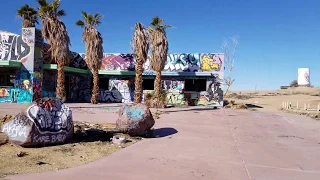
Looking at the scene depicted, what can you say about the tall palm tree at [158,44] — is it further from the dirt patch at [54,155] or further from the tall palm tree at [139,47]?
the dirt patch at [54,155]

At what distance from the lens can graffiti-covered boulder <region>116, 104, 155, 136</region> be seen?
9438 mm

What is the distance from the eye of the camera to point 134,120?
9445 millimetres

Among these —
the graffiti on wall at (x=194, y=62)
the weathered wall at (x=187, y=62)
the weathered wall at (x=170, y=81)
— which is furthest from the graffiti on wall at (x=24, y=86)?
the graffiti on wall at (x=194, y=62)

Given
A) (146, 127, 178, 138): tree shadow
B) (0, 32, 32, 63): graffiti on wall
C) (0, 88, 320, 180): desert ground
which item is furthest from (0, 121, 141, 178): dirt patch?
(0, 32, 32, 63): graffiti on wall

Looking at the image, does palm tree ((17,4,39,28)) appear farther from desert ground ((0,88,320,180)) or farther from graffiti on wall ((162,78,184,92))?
desert ground ((0,88,320,180))

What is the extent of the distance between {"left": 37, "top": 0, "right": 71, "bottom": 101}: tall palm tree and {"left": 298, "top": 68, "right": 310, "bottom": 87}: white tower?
2123 inches

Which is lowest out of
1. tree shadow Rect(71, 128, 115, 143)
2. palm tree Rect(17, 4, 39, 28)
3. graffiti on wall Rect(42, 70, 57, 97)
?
tree shadow Rect(71, 128, 115, 143)

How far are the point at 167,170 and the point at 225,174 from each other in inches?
45.3

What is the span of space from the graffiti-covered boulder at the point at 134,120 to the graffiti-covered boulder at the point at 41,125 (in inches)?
69.4

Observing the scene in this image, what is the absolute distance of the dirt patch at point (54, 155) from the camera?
5848 mm

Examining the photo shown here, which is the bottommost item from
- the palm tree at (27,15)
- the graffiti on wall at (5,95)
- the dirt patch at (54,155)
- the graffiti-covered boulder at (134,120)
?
the dirt patch at (54,155)

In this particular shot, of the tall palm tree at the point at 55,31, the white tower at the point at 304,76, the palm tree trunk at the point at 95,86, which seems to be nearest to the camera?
the tall palm tree at the point at 55,31

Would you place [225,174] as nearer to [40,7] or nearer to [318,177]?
[318,177]

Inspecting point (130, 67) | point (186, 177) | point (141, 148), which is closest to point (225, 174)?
point (186, 177)
